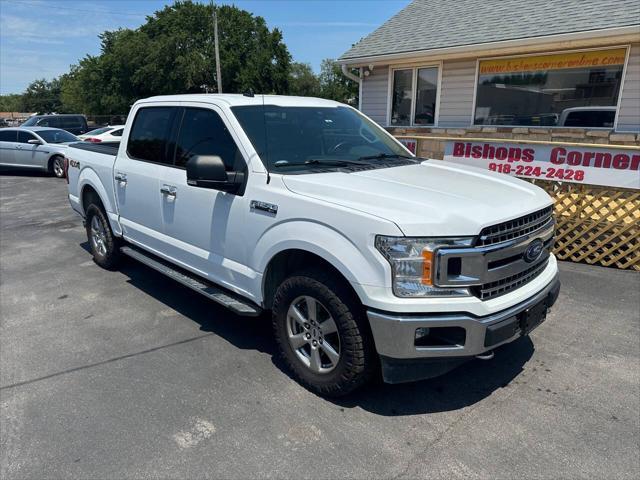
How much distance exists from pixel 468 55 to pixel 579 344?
826 cm

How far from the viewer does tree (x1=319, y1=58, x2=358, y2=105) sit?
6635cm

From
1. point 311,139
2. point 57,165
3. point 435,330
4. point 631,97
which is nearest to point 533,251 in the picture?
point 435,330

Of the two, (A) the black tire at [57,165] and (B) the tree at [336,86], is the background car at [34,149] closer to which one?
(A) the black tire at [57,165]

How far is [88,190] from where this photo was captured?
586 cm

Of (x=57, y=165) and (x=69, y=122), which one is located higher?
(x=69, y=122)

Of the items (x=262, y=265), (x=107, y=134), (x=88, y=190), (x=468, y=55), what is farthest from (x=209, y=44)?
(x=262, y=265)

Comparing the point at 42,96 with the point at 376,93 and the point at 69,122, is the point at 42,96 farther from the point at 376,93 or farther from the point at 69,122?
the point at 376,93

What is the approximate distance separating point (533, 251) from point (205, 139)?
2.69 m

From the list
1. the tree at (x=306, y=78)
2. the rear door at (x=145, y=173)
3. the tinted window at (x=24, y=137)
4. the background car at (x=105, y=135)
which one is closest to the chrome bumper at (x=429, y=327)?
the rear door at (x=145, y=173)

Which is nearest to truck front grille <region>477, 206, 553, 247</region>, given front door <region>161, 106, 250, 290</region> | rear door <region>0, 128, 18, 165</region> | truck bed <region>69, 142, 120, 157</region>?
front door <region>161, 106, 250, 290</region>

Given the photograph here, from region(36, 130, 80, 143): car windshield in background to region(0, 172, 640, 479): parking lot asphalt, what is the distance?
1240cm

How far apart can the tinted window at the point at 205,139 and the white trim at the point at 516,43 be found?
25.8 ft

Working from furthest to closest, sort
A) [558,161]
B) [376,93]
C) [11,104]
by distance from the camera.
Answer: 1. [11,104]
2. [376,93]
3. [558,161]

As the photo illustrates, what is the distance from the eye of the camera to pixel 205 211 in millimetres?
3777
